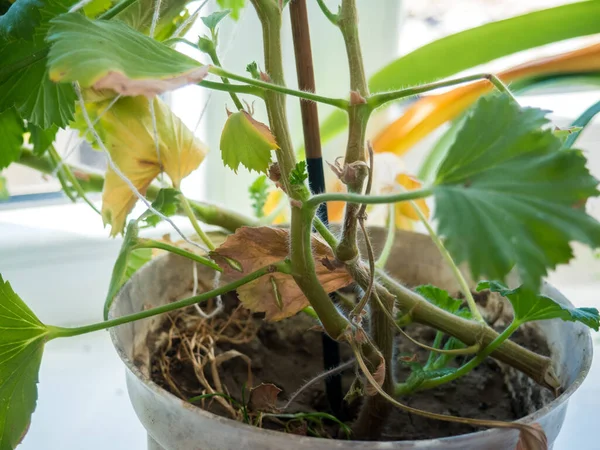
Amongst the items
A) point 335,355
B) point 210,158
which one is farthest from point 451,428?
point 210,158

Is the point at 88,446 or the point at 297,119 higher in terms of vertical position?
the point at 297,119

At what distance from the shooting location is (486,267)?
194mm

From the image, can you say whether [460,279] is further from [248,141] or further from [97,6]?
[97,6]

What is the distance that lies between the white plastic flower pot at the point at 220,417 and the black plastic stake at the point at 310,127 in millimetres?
134

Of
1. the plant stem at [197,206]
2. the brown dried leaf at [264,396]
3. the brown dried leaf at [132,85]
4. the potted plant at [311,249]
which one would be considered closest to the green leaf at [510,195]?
the potted plant at [311,249]

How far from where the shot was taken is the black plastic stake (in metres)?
0.39

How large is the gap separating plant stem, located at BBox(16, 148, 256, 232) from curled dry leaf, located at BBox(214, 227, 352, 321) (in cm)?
17

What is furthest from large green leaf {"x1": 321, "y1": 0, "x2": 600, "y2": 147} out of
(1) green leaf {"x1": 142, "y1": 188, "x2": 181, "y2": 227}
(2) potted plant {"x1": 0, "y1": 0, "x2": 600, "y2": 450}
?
(1) green leaf {"x1": 142, "y1": 188, "x2": 181, "y2": 227}

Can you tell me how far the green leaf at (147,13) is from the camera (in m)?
0.42

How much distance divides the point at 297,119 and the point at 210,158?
13cm

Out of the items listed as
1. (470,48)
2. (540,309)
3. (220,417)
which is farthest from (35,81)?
(470,48)

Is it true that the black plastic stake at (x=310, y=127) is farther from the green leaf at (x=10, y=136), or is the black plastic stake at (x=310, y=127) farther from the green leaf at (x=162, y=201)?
the green leaf at (x=10, y=136)

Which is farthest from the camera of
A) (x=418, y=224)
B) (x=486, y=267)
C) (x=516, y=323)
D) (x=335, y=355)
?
(x=418, y=224)

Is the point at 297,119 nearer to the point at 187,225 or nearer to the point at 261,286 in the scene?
the point at 187,225
